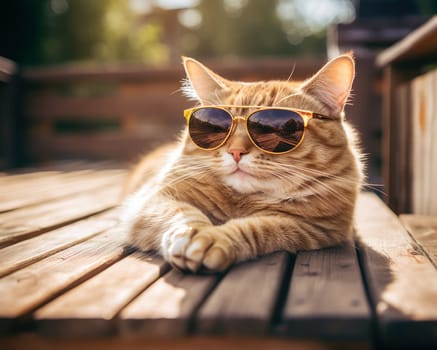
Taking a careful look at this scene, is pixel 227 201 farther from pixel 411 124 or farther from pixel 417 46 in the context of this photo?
pixel 411 124

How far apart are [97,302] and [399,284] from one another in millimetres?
816

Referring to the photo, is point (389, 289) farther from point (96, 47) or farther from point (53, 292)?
point (96, 47)

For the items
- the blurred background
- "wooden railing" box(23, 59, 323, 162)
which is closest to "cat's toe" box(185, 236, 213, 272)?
the blurred background

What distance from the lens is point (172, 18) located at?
32.2 ft

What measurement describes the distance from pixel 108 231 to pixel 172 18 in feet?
28.1

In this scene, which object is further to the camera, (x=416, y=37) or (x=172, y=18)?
(x=172, y=18)

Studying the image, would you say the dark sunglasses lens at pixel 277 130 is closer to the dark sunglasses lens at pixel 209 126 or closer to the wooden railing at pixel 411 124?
the dark sunglasses lens at pixel 209 126

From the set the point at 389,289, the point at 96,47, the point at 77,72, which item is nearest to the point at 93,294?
the point at 389,289

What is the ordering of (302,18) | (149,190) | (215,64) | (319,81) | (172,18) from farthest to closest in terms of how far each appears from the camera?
1. (302,18)
2. (172,18)
3. (215,64)
4. (149,190)
5. (319,81)

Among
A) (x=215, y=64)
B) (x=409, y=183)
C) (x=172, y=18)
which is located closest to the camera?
(x=409, y=183)

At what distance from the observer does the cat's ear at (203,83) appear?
2.04m

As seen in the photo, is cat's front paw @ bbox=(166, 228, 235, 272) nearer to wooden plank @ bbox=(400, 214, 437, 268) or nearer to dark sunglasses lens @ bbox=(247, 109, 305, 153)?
Result: dark sunglasses lens @ bbox=(247, 109, 305, 153)

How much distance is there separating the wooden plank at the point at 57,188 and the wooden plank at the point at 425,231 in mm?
2093

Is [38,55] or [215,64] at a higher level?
[38,55]
